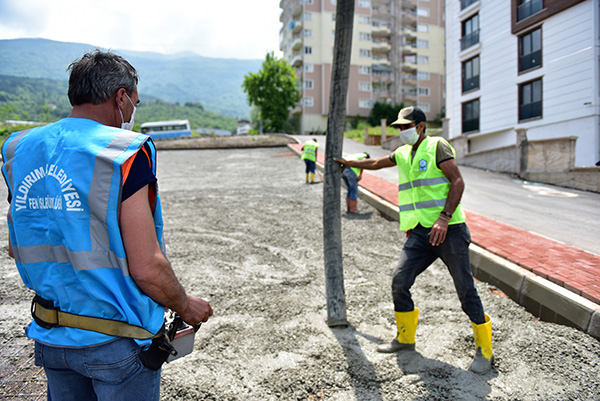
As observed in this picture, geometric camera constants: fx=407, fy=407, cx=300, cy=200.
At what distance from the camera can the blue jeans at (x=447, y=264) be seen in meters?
3.12

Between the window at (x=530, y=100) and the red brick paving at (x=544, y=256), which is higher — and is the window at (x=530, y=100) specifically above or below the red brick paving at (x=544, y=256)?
above

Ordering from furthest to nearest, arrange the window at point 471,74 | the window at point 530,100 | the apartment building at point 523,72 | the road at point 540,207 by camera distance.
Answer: the window at point 471,74
the window at point 530,100
the apartment building at point 523,72
the road at point 540,207

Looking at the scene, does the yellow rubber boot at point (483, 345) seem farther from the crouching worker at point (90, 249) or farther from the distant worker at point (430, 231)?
the crouching worker at point (90, 249)

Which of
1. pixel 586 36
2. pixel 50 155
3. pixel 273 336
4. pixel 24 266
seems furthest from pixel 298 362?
pixel 586 36

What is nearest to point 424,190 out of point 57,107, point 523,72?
point 523,72

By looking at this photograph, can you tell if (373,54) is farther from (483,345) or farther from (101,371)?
(101,371)

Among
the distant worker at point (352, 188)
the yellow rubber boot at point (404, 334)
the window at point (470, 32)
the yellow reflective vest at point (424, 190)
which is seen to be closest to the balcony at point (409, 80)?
the window at point (470, 32)

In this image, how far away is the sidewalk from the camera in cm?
358

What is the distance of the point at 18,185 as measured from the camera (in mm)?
1484

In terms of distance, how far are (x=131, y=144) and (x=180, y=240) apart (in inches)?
203

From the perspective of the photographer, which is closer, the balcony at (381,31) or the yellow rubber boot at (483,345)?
the yellow rubber boot at (483,345)

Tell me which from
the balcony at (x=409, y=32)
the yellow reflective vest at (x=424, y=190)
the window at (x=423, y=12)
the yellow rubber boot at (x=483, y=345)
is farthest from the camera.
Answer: the window at (x=423, y=12)

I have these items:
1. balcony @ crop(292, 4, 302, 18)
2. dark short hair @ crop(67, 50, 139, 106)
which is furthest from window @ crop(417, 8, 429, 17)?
dark short hair @ crop(67, 50, 139, 106)

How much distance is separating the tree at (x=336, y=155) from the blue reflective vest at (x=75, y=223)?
242 cm
